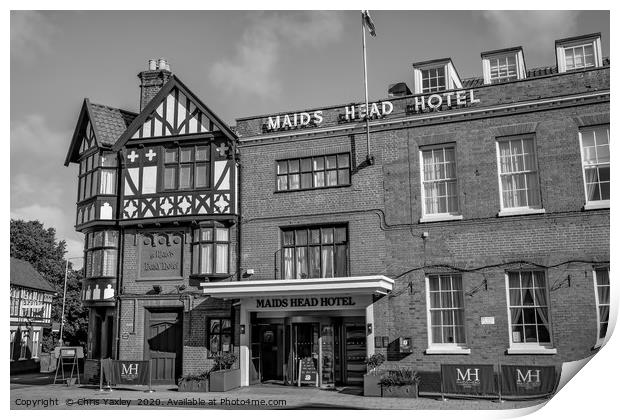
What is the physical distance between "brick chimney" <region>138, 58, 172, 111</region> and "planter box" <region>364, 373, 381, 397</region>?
1340cm

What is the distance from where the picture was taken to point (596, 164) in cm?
1678

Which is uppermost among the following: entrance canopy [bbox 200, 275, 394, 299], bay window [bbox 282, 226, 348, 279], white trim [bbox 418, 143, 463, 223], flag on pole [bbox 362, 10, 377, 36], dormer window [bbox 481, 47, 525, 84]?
flag on pole [bbox 362, 10, 377, 36]

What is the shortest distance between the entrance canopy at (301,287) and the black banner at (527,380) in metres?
4.11

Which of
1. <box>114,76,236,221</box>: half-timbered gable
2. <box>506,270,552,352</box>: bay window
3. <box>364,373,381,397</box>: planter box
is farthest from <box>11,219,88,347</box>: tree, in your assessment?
<box>506,270,552,352</box>: bay window

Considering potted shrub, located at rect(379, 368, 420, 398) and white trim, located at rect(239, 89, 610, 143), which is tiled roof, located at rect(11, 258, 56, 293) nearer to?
white trim, located at rect(239, 89, 610, 143)

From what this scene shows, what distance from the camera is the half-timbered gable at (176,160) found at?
2061 centimetres

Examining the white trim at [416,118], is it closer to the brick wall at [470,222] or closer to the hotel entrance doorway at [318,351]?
the brick wall at [470,222]

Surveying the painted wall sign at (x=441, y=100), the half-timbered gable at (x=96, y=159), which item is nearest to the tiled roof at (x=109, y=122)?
the half-timbered gable at (x=96, y=159)

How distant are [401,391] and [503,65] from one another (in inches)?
441

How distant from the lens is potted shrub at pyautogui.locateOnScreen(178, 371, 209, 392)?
1775cm

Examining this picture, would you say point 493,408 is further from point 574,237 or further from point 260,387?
point 260,387

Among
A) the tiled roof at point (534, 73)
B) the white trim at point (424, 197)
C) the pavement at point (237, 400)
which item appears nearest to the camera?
the pavement at point (237, 400)

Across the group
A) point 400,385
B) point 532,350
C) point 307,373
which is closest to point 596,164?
point 532,350
